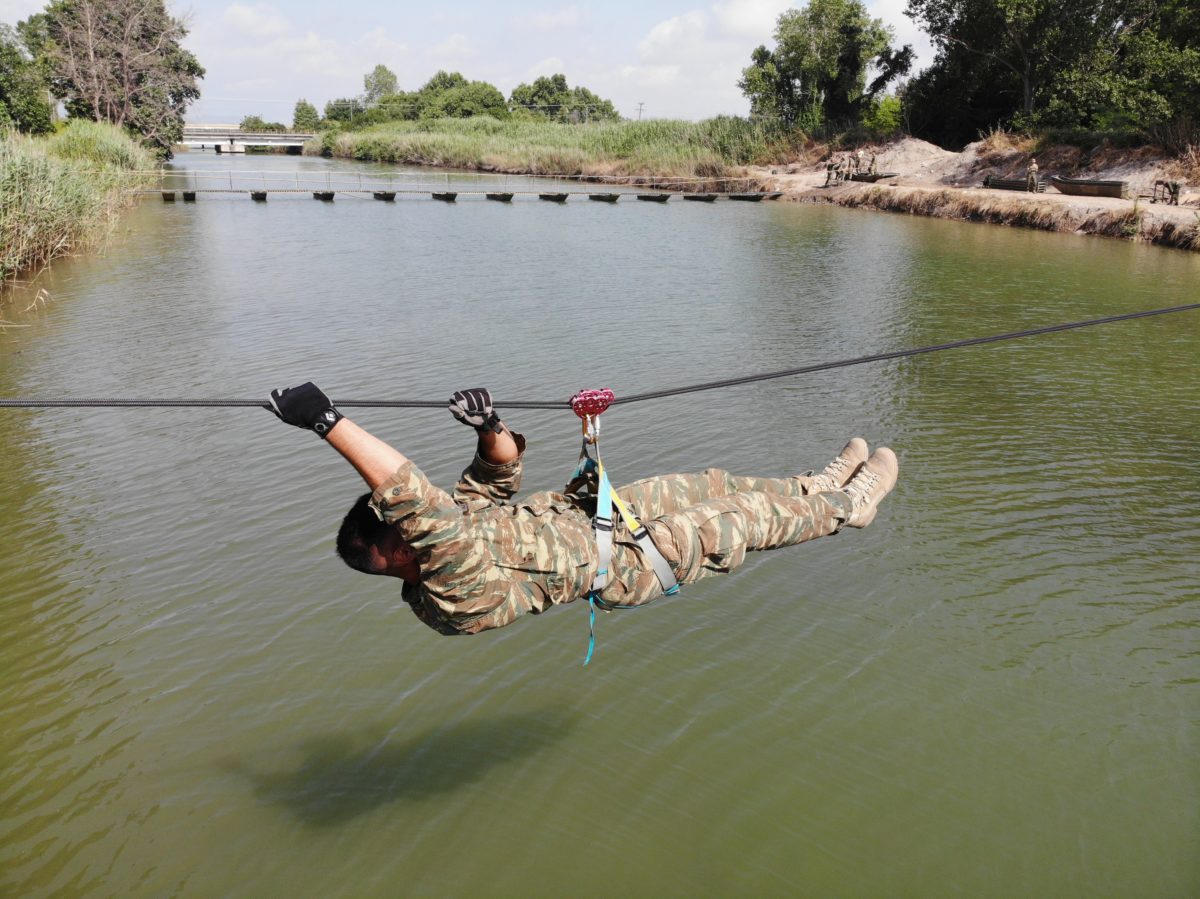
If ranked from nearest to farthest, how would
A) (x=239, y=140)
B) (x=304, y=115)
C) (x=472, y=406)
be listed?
(x=472, y=406) < (x=239, y=140) < (x=304, y=115)

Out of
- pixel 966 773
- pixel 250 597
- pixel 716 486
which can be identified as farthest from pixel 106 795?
pixel 966 773

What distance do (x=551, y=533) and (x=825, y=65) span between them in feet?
153

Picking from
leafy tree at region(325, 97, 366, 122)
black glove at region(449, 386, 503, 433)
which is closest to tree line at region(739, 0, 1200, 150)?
black glove at region(449, 386, 503, 433)

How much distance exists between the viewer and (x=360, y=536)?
10.6ft

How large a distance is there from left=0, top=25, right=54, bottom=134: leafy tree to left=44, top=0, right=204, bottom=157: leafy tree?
6.51 metres

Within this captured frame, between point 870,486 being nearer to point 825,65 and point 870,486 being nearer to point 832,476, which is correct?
point 832,476

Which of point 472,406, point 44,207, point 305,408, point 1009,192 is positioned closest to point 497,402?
point 472,406

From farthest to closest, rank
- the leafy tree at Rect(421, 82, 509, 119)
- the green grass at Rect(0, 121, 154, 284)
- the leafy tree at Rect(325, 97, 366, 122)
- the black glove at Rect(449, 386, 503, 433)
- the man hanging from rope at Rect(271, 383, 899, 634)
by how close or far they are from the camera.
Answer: the leafy tree at Rect(325, 97, 366, 122), the leafy tree at Rect(421, 82, 509, 119), the green grass at Rect(0, 121, 154, 284), the black glove at Rect(449, 386, 503, 433), the man hanging from rope at Rect(271, 383, 899, 634)

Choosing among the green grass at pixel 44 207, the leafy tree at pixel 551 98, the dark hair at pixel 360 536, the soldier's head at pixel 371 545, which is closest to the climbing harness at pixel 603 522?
the soldier's head at pixel 371 545

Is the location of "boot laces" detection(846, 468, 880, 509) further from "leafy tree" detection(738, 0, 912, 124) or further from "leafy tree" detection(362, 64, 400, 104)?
"leafy tree" detection(362, 64, 400, 104)

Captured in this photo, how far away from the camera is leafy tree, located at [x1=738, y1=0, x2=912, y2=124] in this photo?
144 ft

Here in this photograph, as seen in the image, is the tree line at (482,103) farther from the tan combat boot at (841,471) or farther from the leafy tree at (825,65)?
the tan combat boot at (841,471)

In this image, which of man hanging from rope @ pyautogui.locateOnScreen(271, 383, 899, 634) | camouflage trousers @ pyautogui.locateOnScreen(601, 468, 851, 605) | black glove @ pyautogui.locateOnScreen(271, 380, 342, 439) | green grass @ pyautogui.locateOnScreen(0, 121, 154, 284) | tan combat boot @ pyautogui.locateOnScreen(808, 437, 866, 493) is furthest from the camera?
green grass @ pyautogui.locateOnScreen(0, 121, 154, 284)

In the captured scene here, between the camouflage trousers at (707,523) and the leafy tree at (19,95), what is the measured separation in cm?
2629
